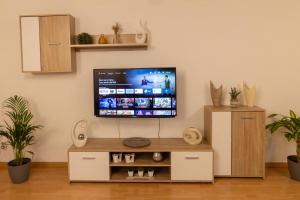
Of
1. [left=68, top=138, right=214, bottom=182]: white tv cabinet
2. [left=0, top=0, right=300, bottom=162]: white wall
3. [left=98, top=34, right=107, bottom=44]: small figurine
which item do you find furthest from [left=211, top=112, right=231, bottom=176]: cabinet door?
[left=98, top=34, right=107, bottom=44]: small figurine

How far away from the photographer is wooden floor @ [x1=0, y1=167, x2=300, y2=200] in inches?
105

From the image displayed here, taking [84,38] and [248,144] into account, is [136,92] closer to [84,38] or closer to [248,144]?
[84,38]

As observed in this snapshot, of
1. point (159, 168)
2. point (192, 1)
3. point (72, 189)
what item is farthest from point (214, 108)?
point (72, 189)

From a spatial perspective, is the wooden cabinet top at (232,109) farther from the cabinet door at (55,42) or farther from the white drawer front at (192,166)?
the cabinet door at (55,42)

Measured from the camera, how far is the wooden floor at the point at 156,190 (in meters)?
2.66

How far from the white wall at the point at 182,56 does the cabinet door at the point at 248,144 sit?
0.52m

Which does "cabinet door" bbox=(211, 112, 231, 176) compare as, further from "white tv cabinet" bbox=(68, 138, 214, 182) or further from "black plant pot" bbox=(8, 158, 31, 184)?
"black plant pot" bbox=(8, 158, 31, 184)

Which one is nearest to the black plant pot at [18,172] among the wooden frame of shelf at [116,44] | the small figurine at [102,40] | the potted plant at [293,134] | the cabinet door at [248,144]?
the wooden frame of shelf at [116,44]

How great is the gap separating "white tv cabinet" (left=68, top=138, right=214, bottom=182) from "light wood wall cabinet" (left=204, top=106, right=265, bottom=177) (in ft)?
0.58

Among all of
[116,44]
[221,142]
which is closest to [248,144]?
[221,142]

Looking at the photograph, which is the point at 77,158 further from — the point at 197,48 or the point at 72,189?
the point at 197,48

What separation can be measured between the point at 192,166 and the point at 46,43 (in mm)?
2263

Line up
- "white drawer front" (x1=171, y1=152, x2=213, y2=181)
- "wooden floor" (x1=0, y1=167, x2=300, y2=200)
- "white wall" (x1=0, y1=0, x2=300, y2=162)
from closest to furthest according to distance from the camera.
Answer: "wooden floor" (x1=0, y1=167, x2=300, y2=200) → "white drawer front" (x1=171, y1=152, x2=213, y2=181) → "white wall" (x1=0, y1=0, x2=300, y2=162)

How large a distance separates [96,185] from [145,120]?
1.01m
